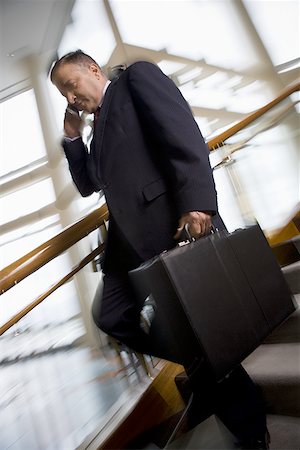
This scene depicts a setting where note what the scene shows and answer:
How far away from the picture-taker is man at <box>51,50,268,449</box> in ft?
2.79

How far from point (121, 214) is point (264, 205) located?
1803mm

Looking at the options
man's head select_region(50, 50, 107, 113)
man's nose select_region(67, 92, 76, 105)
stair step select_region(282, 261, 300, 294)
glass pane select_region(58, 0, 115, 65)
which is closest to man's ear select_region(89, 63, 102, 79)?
man's head select_region(50, 50, 107, 113)

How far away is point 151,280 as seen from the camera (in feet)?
2.34

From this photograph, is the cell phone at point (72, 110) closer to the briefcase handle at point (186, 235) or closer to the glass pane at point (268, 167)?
the briefcase handle at point (186, 235)

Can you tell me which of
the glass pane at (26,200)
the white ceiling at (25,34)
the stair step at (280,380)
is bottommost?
the stair step at (280,380)

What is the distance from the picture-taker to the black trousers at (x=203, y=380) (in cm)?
89

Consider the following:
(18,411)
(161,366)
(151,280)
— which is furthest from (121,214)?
(18,411)

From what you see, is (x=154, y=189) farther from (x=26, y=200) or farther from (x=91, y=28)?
(x=26, y=200)

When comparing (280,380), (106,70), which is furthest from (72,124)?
(106,70)

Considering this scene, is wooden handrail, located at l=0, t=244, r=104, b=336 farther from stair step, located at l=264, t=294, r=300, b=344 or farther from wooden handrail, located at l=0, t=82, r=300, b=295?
stair step, located at l=264, t=294, r=300, b=344

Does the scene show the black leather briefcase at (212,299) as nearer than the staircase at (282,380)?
Yes

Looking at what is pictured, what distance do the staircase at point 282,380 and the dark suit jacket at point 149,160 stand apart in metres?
0.64

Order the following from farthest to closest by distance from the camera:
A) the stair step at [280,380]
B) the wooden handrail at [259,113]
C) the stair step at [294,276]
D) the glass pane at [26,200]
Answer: the glass pane at [26,200]
the wooden handrail at [259,113]
the stair step at [294,276]
the stair step at [280,380]

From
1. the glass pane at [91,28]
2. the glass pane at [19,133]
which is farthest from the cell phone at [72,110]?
the glass pane at [19,133]
